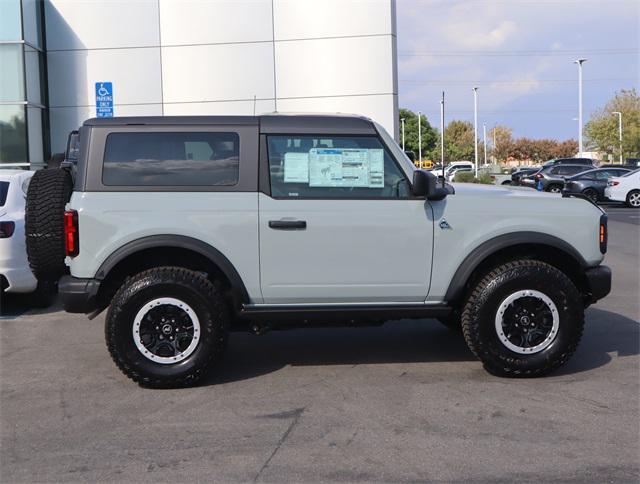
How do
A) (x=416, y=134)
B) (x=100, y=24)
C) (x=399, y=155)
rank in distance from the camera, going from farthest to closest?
(x=416, y=134), (x=100, y=24), (x=399, y=155)

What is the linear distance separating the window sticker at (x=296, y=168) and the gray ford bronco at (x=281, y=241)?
0.01 m

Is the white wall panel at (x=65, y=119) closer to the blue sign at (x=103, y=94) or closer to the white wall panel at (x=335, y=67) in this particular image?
the white wall panel at (x=335, y=67)

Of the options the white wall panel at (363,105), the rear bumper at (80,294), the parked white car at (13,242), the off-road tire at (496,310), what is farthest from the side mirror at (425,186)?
the white wall panel at (363,105)

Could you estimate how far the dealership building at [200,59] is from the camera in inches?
741

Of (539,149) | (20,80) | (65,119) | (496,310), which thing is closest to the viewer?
(496,310)

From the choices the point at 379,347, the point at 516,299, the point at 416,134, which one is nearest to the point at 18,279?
the point at 379,347

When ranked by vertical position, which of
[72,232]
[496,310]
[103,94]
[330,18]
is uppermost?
[330,18]

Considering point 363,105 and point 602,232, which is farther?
point 363,105

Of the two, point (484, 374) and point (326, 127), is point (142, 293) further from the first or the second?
point (484, 374)

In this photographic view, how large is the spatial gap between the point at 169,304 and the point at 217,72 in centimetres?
1453

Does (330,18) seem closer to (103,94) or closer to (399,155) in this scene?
(103,94)

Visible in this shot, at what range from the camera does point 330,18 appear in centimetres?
1883

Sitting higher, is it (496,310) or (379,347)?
(496,310)

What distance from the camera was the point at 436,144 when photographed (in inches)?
Answer: 3625
